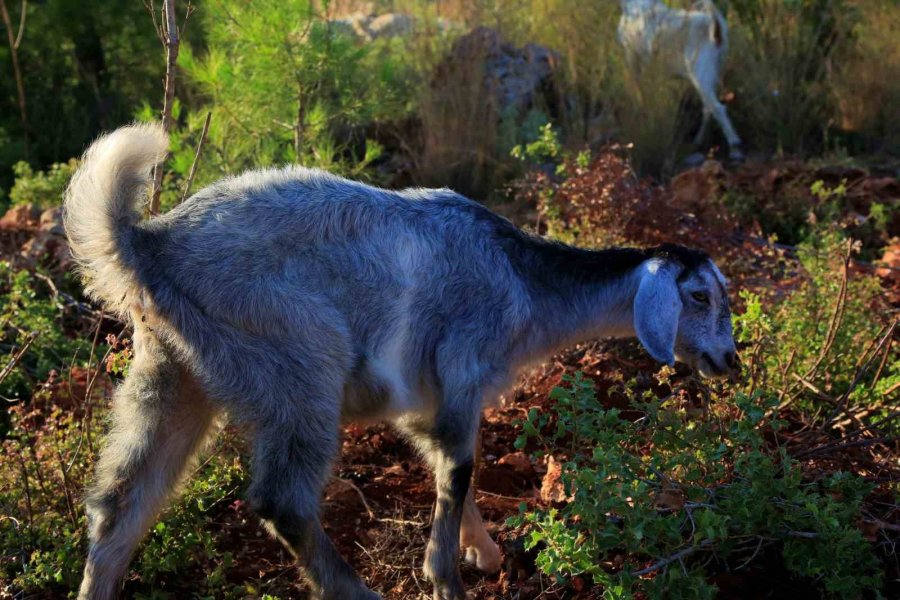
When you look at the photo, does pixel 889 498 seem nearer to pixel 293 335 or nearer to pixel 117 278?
pixel 293 335

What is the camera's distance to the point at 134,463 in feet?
11.7

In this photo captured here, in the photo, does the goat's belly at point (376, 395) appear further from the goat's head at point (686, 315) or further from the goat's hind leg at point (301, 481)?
the goat's head at point (686, 315)

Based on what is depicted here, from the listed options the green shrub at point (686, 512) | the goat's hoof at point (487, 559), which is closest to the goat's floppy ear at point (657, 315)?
the green shrub at point (686, 512)

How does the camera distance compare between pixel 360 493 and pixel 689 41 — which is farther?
pixel 689 41

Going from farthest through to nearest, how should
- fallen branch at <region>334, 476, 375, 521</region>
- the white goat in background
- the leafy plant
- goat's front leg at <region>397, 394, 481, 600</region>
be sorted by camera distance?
the white goat in background → the leafy plant → fallen branch at <region>334, 476, 375, 521</region> → goat's front leg at <region>397, 394, 481, 600</region>

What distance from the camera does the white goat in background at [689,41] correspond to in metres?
10.6

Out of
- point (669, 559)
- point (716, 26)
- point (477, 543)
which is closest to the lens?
point (669, 559)

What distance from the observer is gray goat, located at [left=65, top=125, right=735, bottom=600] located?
3.42 metres

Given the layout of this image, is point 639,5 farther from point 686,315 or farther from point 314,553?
point 314,553

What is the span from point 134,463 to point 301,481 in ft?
2.09

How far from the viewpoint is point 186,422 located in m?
3.65

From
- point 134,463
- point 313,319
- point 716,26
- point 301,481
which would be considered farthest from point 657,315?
point 716,26

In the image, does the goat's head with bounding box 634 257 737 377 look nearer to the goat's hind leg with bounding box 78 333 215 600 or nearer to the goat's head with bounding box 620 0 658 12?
the goat's hind leg with bounding box 78 333 215 600

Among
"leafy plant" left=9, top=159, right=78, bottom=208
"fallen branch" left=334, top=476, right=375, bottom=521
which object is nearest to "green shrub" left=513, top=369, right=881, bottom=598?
"fallen branch" left=334, top=476, right=375, bottom=521
